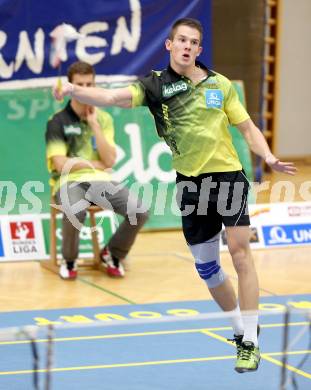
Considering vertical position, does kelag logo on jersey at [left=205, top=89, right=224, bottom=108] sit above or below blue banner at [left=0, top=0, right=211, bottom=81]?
above

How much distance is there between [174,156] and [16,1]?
16.5 feet

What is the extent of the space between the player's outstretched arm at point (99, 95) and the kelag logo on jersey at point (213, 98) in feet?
1.53

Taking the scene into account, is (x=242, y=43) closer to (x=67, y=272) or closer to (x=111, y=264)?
(x=111, y=264)

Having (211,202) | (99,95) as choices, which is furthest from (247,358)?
(99,95)

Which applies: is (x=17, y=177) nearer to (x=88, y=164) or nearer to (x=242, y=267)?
(x=88, y=164)

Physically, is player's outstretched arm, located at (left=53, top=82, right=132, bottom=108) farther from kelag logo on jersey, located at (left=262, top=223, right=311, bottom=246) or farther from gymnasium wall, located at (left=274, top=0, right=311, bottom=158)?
gymnasium wall, located at (left=274, top=0, right=311, bottom=158)

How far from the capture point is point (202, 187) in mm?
5719

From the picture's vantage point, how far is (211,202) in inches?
225

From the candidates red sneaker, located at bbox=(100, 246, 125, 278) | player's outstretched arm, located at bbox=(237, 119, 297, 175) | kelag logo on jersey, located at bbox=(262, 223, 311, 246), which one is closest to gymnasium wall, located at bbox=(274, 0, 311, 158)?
kelag logo on jersey, located at bbox=(262, 223, 311, 246)

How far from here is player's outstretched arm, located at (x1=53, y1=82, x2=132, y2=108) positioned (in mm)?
5461

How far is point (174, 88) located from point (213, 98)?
0.79ft

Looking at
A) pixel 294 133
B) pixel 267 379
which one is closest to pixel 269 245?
pixel 267 379

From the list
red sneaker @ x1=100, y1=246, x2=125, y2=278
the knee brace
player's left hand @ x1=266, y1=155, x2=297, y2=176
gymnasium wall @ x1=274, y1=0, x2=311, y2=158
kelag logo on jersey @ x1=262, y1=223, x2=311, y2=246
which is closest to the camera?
player's left hand @ x1=266, y1=155, x2=297, y2=176

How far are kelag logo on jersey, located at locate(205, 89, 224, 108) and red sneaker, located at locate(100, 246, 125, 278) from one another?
3160 millimetres
